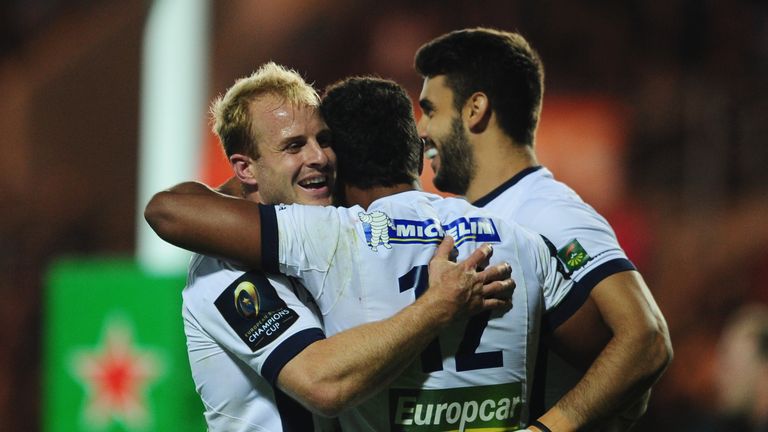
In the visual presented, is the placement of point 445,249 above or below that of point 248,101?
below

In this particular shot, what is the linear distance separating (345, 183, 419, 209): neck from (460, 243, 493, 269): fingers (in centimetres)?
24

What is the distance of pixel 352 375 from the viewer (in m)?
2.33

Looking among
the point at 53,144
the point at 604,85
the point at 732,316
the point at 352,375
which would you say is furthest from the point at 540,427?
the point at 53,144

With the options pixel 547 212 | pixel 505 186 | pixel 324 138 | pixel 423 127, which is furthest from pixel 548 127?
pixel 324 138

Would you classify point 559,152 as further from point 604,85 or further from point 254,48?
point 254,48

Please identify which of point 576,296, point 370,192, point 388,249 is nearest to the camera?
point 388,249

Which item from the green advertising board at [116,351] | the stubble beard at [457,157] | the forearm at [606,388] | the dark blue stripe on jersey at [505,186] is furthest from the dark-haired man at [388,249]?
the green advertising board at [116,351]

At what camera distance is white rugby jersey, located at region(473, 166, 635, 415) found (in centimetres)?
284

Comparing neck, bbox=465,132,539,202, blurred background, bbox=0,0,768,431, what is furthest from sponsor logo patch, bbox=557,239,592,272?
blurred background, bbox=0,0,768,431

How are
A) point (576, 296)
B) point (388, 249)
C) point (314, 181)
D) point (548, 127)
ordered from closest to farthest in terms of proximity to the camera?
point (388, 249)
point (314, 181)
point (576, 296)
point (548, 127)

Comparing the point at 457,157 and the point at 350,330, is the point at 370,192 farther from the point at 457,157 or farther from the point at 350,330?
the point at 457,157

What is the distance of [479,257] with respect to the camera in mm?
2520

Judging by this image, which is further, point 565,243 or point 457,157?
point 457,157

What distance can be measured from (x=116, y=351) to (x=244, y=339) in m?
2.12
